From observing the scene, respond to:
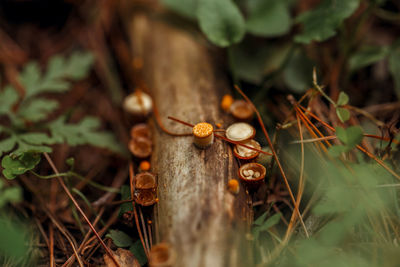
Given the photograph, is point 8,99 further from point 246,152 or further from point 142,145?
point 246,152

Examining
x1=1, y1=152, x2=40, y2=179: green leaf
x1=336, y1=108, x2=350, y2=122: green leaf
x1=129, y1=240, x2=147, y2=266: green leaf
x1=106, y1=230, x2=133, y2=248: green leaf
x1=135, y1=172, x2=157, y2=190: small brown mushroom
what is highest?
x1=1, y1=152, x2=40, y2=179: green leaf

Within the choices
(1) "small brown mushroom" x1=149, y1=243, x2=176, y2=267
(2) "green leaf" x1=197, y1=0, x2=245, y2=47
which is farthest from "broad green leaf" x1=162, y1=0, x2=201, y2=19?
(1) "small brown mushroom" x1=149, y1=243, x2=176, y2=267

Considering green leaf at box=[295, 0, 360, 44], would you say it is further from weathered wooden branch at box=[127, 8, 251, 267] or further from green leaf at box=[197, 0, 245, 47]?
weathered wooden branch at box=[127, 8, 251, 267]

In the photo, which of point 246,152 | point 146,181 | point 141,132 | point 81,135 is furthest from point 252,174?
point 81,135

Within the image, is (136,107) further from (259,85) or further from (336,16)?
(336,16)

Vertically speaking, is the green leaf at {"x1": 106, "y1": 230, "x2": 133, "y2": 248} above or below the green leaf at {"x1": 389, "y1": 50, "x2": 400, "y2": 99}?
below
